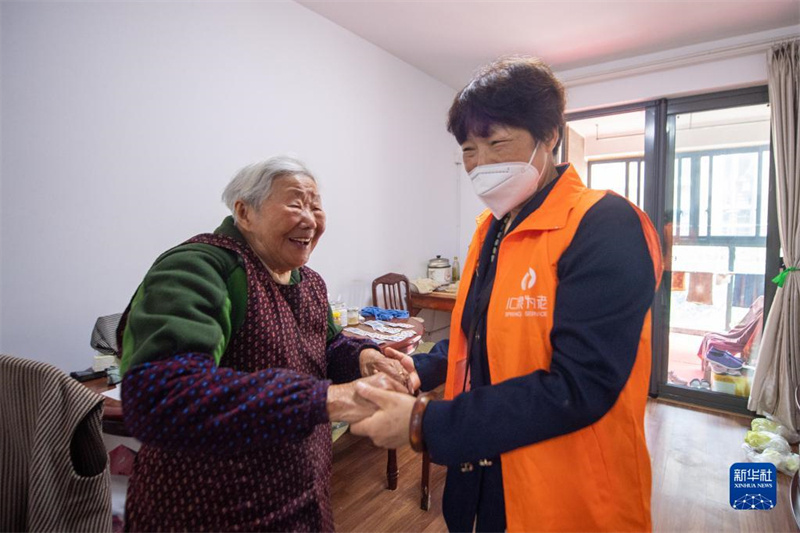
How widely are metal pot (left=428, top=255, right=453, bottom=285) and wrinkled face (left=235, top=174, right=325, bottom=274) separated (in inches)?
118

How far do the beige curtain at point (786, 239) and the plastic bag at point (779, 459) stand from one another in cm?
47

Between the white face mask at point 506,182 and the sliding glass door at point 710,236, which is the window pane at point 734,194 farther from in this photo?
the white face mask at point 506,182

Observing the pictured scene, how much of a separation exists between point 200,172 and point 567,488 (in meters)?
2.31

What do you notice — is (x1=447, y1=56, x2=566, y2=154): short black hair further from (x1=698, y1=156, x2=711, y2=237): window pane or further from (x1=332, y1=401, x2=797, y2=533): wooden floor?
(x1=698, y1=156, x2=711, y2=237): window pane

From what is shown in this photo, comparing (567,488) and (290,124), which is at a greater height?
(290,124)

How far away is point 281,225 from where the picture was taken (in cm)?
114

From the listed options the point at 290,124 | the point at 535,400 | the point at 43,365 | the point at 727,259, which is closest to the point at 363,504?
the point at 43,365

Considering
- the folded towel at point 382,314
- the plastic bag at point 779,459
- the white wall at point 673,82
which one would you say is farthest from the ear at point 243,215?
the plastic bag at point 779,459

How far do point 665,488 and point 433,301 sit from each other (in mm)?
2080

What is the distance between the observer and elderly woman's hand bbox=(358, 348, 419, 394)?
1246 millimetres

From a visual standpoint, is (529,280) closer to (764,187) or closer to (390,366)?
(390,366)

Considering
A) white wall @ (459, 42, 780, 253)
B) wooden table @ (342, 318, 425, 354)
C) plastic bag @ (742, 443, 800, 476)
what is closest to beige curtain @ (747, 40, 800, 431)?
white wall @ (459, 42, 780, 253)

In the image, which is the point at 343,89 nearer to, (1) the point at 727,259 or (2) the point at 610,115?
(2) the point at 610,115

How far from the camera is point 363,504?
7.48 ft
